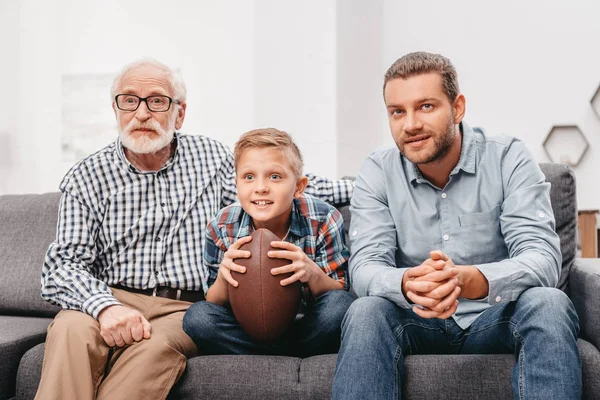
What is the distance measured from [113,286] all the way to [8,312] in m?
0.58

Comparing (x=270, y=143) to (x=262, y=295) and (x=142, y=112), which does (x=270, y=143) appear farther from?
(x=142, y=112)

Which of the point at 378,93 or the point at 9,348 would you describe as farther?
the point at 378,93

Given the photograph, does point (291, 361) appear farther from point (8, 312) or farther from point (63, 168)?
point (63, 168)

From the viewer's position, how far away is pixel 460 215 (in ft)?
5.27

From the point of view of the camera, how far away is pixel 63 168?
4477 millimetres

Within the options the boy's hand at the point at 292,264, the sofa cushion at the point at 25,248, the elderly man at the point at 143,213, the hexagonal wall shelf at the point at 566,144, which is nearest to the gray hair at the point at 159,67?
the elderly man at the point at 143,213

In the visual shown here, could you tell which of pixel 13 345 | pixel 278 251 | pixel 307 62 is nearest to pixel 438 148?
pixel 278 251

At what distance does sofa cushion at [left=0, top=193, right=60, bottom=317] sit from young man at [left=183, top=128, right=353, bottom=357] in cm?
82

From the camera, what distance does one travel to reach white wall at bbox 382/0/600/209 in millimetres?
4191

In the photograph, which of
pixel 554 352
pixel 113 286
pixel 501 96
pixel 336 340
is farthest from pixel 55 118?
pixel 554 352

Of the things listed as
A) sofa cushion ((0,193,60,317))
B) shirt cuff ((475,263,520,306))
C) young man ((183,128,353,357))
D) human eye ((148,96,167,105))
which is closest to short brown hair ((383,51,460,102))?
young man ((183,128,353,357))

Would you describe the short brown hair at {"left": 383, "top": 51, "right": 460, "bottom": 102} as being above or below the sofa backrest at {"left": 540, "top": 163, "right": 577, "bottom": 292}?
above

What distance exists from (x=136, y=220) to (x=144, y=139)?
0.86 ft

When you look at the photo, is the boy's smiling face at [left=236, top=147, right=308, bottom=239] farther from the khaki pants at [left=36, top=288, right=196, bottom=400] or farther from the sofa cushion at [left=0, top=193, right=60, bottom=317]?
the sofa cushion at [left=0, top=193, right=60, bottom=317]
